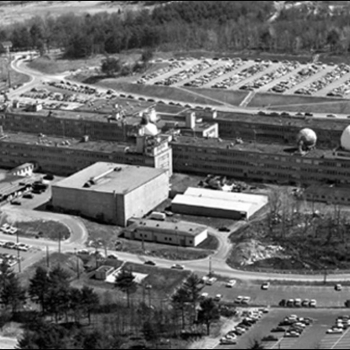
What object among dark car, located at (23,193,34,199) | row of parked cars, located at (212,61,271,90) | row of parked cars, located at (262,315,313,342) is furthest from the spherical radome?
row of parked cars, located at (212,61,271,90)

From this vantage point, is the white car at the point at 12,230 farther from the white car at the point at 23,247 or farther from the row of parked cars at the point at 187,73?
the row of parked cars at the point at 187,73

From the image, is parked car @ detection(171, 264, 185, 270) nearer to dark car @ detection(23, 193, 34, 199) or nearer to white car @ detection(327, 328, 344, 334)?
white car @ detection(327, 328, 344, 334)

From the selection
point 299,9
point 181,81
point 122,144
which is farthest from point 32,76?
point 299,9

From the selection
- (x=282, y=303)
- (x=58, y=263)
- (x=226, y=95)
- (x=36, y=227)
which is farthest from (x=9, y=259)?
(x=226, y=95)

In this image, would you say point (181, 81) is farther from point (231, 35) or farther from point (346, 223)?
point (346, 223)

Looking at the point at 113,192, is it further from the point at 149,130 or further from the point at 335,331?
the point at 335,331

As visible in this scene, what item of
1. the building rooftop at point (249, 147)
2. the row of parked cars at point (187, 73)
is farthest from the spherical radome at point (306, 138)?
the row of parked cars at point (187, 73)
